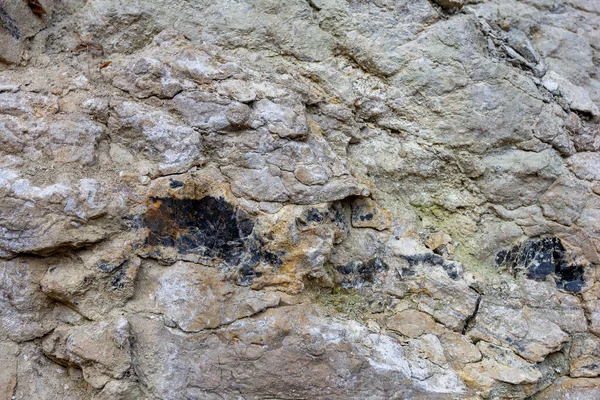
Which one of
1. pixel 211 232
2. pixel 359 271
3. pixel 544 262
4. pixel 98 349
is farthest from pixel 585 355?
pixel 98 349

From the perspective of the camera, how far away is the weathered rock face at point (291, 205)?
6.29 feet

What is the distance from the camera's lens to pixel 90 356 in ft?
6.09

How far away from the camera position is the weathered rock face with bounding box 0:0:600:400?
1.92 m

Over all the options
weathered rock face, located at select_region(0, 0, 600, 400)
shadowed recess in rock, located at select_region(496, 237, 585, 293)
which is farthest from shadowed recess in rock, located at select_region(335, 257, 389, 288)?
shadowed recess in rock, located at select_region(496, 237, 585, 293)

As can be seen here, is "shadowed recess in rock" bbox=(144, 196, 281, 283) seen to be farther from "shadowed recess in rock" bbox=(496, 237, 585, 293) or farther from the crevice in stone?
"shadowed recess in rock" bbox=(496, 237, 585, 293)

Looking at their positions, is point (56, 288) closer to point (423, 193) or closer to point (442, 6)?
point (423, 193)

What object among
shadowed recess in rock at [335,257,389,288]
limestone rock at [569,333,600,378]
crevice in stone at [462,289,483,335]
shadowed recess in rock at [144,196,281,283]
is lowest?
limestone rock at [569,333,600,378]

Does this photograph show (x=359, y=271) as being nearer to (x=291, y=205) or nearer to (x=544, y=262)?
(x=291, y=205)

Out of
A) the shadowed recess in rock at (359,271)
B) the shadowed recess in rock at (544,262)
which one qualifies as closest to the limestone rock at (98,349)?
the shadowed recess in rock at (359,271)

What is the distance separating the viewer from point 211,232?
2.00 m

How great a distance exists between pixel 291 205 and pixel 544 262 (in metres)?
1.07

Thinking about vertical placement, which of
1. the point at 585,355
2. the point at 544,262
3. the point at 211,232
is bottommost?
the point at 585,355

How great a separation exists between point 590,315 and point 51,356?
6.84ft

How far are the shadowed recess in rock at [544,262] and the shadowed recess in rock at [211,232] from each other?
983 millimetres
